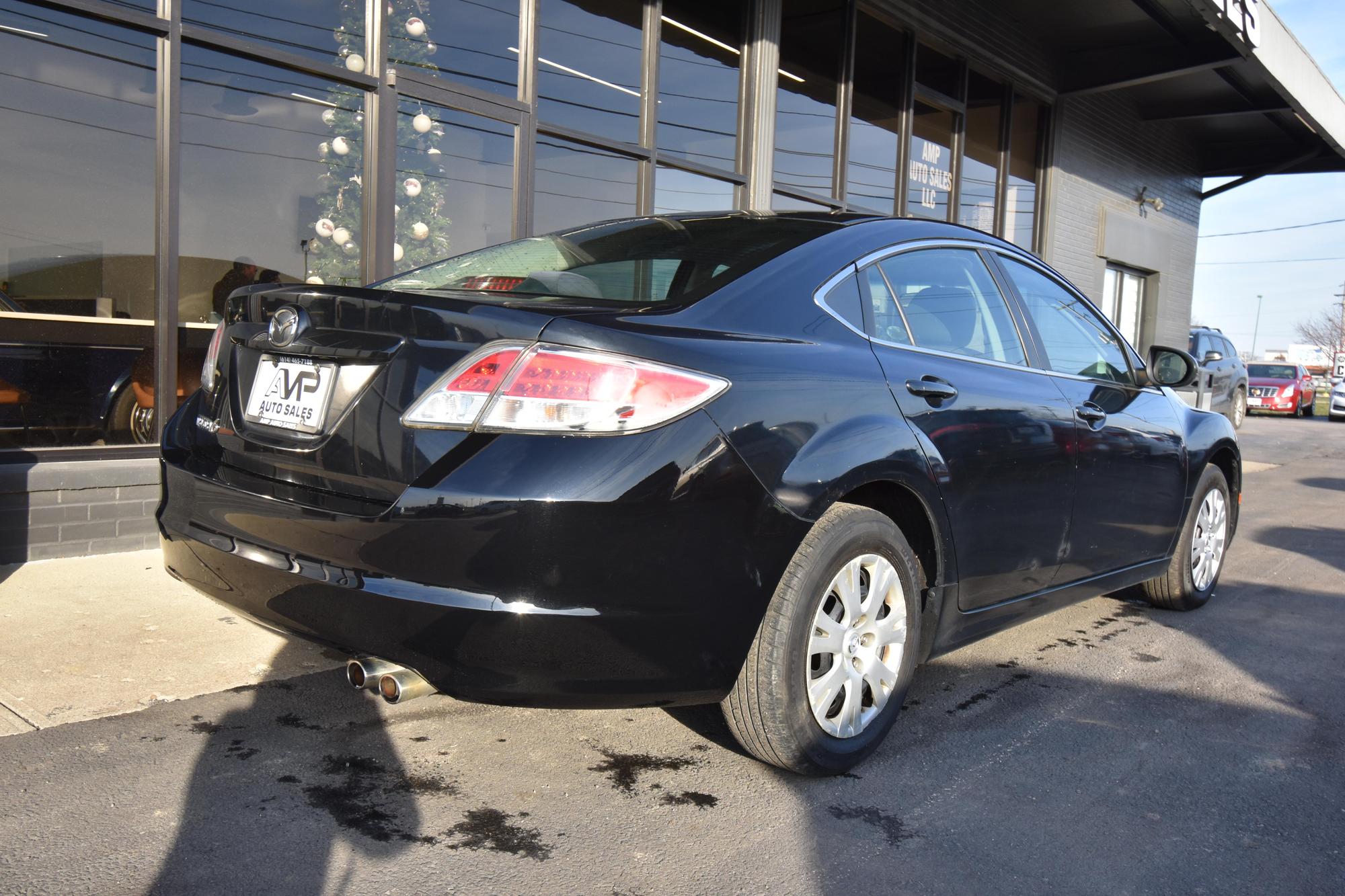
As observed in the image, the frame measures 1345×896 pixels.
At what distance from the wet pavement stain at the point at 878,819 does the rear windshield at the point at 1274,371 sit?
1065 inches

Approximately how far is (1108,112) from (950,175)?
4.39m

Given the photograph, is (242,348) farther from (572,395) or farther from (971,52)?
(971,52)

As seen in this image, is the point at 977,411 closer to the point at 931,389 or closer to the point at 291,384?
the point at 931,389

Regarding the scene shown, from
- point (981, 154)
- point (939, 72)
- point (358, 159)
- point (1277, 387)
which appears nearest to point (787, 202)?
point (939, 72)

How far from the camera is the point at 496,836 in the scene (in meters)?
2.45

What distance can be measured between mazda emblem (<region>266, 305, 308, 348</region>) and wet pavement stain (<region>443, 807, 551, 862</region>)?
1.20 meters

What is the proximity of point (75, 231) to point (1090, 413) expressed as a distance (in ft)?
16.5

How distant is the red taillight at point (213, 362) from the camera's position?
2875 millimetres

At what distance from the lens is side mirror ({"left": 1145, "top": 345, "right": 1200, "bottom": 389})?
181 inches

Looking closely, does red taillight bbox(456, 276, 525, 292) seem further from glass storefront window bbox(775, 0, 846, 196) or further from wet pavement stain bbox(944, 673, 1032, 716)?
glass storefront window bbox(775, 0, 846, 196)

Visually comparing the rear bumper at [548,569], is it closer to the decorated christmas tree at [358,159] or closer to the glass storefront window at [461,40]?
the decorated christmas tree at [358,159]

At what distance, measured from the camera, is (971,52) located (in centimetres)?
1198

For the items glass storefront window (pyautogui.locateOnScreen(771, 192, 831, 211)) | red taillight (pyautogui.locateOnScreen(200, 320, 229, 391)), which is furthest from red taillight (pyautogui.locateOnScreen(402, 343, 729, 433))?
glass storefront window (pyautogui.locateOnScreen(771, 192, 831, 211))

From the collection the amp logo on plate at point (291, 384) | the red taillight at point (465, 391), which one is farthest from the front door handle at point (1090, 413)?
the amp logo on plate at point (291, 384)
